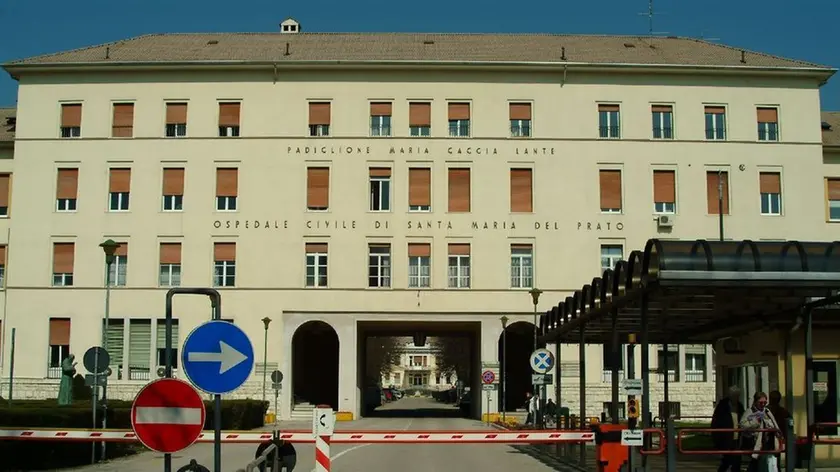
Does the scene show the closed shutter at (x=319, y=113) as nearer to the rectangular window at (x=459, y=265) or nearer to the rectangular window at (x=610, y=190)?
the rectangular window at (x=459, y=265)

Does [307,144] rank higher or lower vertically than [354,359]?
higher

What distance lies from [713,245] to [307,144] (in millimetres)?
36868

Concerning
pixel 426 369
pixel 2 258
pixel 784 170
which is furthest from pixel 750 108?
pixel 426 369

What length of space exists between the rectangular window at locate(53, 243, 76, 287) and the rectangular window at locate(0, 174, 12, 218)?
3778mm

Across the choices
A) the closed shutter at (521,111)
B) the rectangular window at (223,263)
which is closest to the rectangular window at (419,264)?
the closed shutter at (521,111)

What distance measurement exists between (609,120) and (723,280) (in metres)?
37.1

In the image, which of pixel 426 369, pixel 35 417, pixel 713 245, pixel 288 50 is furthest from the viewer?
pixel 426 369

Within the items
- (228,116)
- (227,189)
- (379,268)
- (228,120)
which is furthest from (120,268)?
(379,268)

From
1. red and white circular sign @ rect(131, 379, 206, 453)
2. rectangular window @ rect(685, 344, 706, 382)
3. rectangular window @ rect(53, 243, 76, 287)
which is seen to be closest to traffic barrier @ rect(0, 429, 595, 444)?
red and white circular sign @ rect(131, 379, 206, 453)

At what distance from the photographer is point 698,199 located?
51.3 metres

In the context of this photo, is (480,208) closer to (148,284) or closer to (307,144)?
(307,144)

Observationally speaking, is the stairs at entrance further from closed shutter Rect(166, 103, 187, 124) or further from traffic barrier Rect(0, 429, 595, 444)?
traffic barrier Rect(0, 429, 595, 444)

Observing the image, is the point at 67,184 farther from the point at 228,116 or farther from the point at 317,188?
the point at 317,188

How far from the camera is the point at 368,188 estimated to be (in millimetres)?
51219
